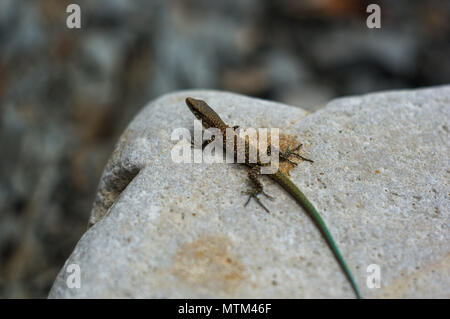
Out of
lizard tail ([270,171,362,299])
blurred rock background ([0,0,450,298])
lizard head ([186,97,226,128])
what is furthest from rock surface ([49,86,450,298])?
blurred rock background ([0,0,450,298])

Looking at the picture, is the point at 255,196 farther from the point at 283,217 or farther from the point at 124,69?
the point at 124,69

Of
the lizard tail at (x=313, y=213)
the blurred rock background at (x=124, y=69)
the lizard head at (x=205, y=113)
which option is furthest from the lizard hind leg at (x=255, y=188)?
the blurred rock background at (x=124, y=69)

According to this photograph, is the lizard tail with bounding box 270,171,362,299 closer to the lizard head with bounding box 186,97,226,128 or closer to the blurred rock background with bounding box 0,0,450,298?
the lizard head with bounding box 186,97,226,128

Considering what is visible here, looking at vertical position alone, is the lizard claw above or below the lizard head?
below

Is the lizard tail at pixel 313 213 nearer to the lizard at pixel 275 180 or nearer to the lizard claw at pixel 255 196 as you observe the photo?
the lizard at pixel 275 180

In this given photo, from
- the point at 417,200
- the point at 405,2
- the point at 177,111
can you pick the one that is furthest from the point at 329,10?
the point at 417,200

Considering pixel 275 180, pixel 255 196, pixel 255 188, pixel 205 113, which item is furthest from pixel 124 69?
pixel 255 196
